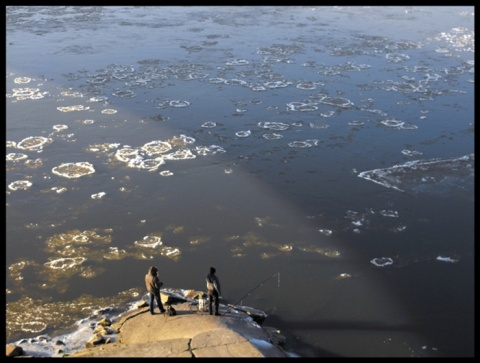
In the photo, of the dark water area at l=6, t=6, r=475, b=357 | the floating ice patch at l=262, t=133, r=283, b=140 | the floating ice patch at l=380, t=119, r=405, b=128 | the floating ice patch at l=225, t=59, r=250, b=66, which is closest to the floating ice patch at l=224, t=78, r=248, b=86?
the dark water area at l=6, t=6, r=475, b=357

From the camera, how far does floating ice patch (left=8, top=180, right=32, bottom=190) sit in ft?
45.2

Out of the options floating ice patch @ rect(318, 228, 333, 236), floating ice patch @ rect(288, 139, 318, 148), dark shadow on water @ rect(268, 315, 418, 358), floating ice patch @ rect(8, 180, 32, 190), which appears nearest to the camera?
dark shadow on water @ rect(268, 315, 418, 358)

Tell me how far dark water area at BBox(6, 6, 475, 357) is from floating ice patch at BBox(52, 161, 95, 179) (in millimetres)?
77

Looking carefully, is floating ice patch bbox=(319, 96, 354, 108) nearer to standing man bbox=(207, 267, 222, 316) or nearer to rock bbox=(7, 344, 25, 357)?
standing man bbox=(207, 267, 222, 316)

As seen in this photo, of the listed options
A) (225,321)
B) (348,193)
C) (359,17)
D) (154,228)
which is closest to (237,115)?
(348,193)

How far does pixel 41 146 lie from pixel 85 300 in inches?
277

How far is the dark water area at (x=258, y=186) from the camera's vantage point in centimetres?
1024

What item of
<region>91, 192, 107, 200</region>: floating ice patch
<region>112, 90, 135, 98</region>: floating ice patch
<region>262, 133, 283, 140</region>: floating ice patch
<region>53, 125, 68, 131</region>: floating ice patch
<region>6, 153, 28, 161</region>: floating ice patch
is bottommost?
<region>91, 192, 107, 200</region>: floating ice patch

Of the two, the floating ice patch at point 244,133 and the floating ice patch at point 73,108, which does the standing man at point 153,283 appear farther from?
the floating ice patch at point 73,108

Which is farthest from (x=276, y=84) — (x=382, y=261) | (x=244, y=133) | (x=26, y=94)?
(x=382, y=261)

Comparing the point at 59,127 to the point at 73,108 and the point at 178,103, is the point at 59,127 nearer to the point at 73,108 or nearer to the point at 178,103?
the point at 73,108

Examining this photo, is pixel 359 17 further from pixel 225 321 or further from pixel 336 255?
pixel 225 321

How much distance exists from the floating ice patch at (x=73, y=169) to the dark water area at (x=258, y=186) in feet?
0.25
